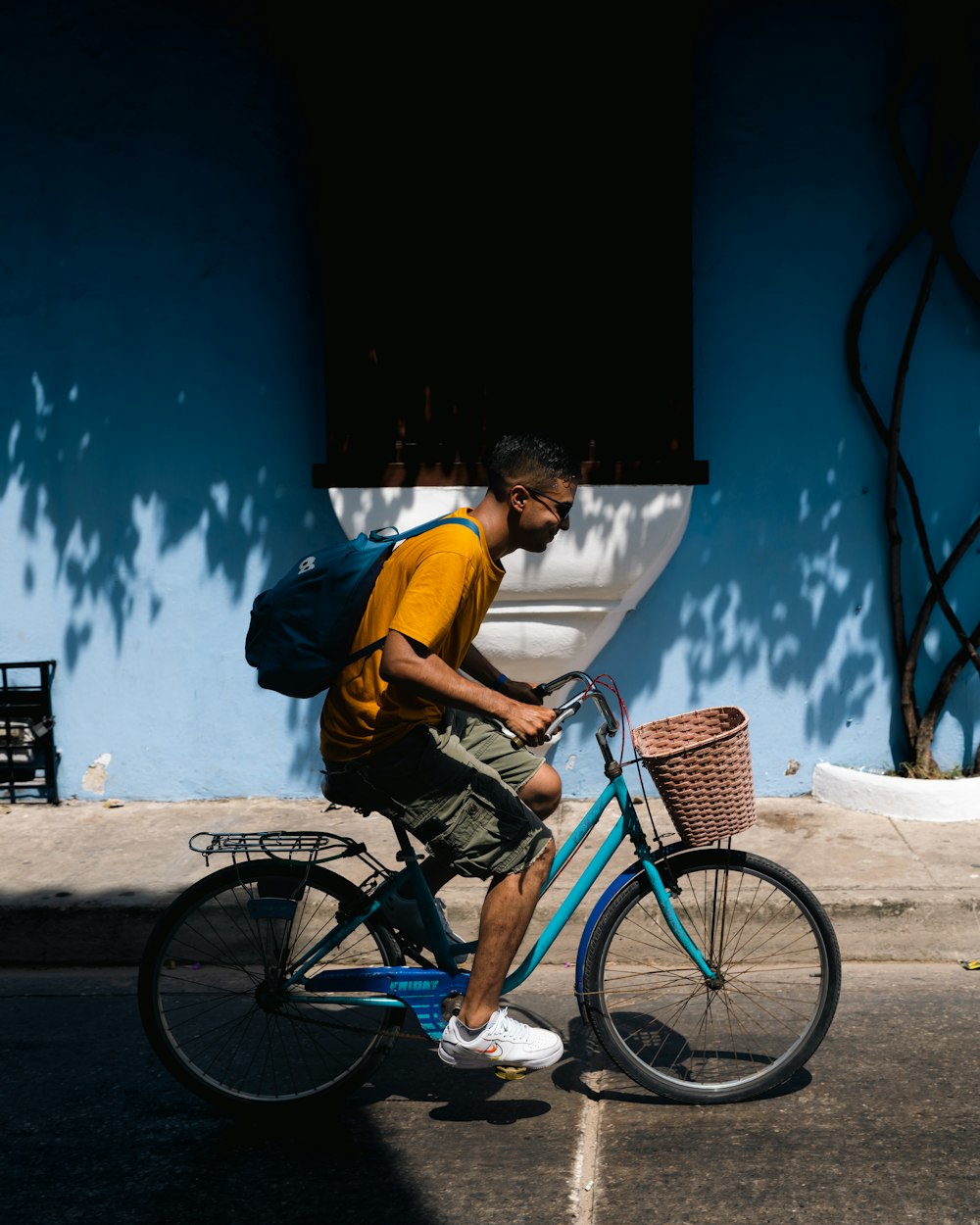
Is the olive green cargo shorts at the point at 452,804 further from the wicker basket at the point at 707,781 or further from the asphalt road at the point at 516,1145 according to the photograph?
the asphalt road at the point at 516,1145

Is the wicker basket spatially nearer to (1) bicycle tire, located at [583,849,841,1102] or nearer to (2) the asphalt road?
(1) bicycle tire, located at [583,849,841,1102]

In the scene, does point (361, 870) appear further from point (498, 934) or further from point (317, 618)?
point (317, 618)

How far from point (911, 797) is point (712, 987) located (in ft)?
8.11

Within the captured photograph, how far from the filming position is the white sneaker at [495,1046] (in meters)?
3.55

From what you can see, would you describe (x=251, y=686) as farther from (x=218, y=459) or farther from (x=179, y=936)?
(x=179, y=936)

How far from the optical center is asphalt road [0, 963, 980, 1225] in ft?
10.6

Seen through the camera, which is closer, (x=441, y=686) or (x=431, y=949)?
(x=441, y=686)

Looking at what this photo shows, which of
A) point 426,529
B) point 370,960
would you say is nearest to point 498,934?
point 370,960

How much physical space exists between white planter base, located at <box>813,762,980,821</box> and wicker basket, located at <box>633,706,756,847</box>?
269 cm

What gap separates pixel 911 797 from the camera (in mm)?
5934

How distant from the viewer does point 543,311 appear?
5895 millimetres

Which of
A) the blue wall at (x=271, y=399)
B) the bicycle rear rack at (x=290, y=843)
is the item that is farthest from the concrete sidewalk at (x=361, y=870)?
the bicycle rear rack at (x=290, y=843)

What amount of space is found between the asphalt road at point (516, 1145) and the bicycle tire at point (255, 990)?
0.12 m

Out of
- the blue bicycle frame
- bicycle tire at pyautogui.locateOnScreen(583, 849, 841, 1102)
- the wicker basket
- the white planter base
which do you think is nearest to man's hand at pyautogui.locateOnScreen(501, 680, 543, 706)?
the blue bicycle frame
